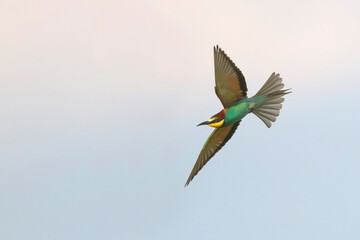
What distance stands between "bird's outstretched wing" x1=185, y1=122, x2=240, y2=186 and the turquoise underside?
0.74 metres

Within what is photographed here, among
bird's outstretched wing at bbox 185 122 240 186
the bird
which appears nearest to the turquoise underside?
the bird

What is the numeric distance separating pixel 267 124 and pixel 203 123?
49.0 inches

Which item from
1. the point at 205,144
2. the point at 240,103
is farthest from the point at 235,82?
the point at 205,144

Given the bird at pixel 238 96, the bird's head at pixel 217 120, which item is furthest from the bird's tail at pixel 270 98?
the bird's head at pixel 217 120

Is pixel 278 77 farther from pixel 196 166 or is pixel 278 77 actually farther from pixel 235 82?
pixel 196 166

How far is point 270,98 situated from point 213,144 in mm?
1770

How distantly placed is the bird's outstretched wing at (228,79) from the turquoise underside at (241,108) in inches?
4.3

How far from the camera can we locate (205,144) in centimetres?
1977

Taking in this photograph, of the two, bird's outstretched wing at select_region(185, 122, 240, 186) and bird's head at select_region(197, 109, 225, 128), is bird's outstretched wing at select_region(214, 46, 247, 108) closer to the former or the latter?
bird's head at select_region(197, 109, 225, 128)

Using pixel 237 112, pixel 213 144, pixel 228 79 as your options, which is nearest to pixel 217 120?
Answer: pixel 237 112

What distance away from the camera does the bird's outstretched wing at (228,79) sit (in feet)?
60.6

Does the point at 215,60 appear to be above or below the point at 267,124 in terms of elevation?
above

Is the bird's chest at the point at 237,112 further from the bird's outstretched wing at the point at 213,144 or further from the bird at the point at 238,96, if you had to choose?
the bird's outstretched wing at the point at 213,144

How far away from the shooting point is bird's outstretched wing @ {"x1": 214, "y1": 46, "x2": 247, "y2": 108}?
18484 millimetres
